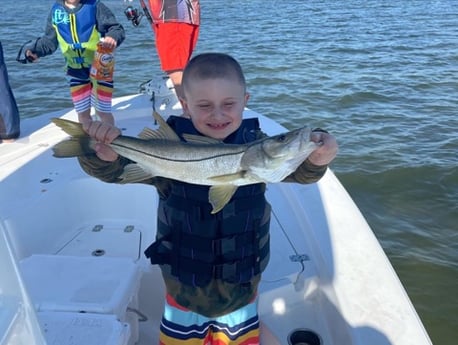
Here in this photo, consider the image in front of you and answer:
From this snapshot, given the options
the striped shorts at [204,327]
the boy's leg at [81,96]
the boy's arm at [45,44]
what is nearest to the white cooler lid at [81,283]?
the striped shorts at [204,327]

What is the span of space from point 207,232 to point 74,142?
68 cm

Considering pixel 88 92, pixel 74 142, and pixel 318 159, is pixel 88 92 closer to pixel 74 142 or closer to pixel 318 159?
pixel 74 142

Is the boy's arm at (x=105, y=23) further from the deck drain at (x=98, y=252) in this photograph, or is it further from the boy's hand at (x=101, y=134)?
the boy's hand at (x=101, y=134)

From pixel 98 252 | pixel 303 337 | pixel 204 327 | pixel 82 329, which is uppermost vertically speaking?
pixel 82 329

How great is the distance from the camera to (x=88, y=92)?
5246 mm

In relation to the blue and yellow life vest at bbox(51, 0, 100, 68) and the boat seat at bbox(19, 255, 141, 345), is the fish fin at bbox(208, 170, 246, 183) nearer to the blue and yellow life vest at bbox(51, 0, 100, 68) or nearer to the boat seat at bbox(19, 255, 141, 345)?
the boat seat at bbox(19, 255, 141, 345)

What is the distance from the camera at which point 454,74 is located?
1028 centimetres

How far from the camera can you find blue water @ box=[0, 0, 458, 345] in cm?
519

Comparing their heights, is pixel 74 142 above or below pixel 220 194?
above

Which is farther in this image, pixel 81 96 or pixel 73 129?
pixel 81 96

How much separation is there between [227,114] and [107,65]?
3295 mm

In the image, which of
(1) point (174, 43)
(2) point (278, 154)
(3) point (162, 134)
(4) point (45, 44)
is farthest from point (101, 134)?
(4) point (45, 44)

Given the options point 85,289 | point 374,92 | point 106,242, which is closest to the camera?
point 85,289

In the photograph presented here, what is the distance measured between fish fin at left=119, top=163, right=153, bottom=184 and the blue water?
3.05 meters
